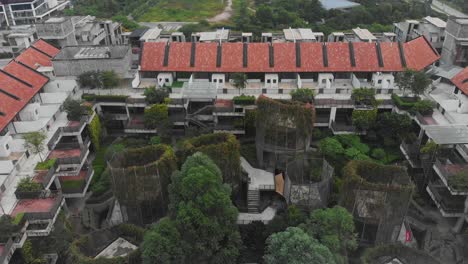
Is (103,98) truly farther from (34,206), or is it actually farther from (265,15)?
(265,15)

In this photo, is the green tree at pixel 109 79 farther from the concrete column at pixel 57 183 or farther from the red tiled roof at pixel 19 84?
the concrete column at pixel 57 183

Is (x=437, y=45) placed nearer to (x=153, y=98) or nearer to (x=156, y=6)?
(x=153, y=98)

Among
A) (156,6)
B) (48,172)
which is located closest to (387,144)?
(48,172)

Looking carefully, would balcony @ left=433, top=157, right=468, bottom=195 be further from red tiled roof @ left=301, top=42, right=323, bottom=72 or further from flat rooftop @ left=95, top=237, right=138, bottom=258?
flat rooftop @ left=95, top=237, right=138, bottom=258

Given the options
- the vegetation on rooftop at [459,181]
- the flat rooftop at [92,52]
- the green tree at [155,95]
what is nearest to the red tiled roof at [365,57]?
the vegetation on rooftop at [459,181]

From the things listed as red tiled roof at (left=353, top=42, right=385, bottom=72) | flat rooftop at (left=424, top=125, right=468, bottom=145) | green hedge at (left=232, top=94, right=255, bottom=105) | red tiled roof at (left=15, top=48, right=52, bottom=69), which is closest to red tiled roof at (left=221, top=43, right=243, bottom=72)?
green hedge at (left=232, top=94, right=255, bottom=105)

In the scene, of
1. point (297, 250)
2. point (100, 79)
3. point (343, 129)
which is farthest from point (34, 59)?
point (297, 250)
